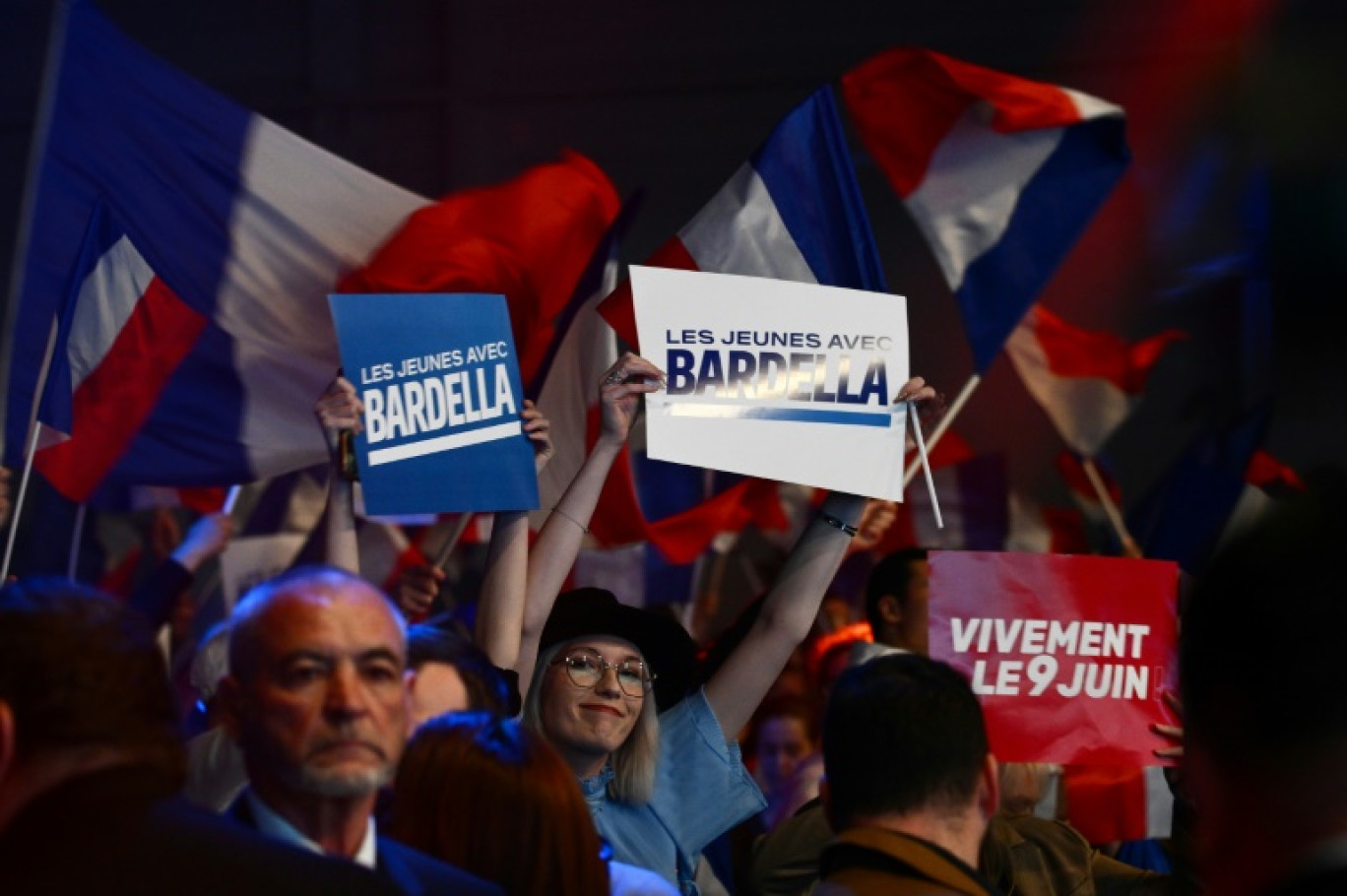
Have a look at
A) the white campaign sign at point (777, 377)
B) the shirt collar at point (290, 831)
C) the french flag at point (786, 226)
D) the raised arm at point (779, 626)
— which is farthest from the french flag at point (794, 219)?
the shirt collar at point (290, 831)

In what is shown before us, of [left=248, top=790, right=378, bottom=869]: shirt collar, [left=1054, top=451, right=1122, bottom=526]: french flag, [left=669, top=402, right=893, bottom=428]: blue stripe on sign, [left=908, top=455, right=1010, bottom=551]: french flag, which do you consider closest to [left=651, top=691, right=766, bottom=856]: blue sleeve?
[left=669, top=402, right=893, bottom=428]: blue stripe on sign

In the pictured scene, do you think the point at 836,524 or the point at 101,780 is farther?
the point at 836,524

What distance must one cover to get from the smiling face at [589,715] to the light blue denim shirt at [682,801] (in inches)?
2.2

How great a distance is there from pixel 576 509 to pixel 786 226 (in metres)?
1.16

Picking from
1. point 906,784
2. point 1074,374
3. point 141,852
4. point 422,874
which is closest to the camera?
point 141,852

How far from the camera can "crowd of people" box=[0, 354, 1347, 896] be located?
5.20 ft

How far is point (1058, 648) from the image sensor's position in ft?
13.2

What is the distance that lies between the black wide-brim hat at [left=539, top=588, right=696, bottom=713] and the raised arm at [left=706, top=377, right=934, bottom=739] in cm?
7

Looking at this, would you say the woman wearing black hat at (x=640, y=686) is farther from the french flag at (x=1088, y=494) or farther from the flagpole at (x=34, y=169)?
the french flag at (x=1088, y=494)

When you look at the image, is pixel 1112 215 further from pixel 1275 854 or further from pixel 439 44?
pixel 1275 854

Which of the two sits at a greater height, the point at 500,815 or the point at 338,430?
the point at 338,430

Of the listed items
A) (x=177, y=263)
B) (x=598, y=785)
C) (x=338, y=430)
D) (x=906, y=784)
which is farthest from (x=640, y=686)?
(x=177, y=263)

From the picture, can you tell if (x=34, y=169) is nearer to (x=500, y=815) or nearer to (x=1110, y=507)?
(x=500, y=815)

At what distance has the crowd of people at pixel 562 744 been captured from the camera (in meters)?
1.59
